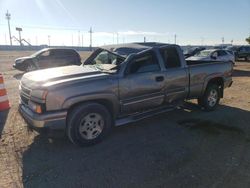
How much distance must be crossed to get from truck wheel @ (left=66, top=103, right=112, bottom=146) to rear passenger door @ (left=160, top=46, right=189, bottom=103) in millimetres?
1718

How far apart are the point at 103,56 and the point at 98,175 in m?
3.09

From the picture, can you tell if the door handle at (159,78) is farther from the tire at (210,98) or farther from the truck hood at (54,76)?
the tire at (210,98)

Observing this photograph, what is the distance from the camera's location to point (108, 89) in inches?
186

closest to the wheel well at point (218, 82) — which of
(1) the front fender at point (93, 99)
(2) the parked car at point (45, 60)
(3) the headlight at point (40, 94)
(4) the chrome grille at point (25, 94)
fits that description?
(1) the front fender at point (93, 99)

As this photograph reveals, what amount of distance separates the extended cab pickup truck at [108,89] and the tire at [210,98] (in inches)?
12.9

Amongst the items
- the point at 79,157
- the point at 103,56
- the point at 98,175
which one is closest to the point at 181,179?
the point at 98,175

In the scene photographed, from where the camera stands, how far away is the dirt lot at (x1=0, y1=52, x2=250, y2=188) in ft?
11.7

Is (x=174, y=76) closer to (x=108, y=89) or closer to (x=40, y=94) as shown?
(x=108, y=89)

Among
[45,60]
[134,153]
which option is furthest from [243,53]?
[134,153]

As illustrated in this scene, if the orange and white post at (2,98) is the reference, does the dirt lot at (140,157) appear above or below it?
below

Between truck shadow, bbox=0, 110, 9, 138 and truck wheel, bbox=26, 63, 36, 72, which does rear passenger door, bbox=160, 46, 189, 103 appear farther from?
truck wheel, bbox=26, 63, 36, 72

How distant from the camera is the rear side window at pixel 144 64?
A: 514 centimetres

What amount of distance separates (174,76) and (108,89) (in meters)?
1.87

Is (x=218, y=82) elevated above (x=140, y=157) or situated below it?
above
